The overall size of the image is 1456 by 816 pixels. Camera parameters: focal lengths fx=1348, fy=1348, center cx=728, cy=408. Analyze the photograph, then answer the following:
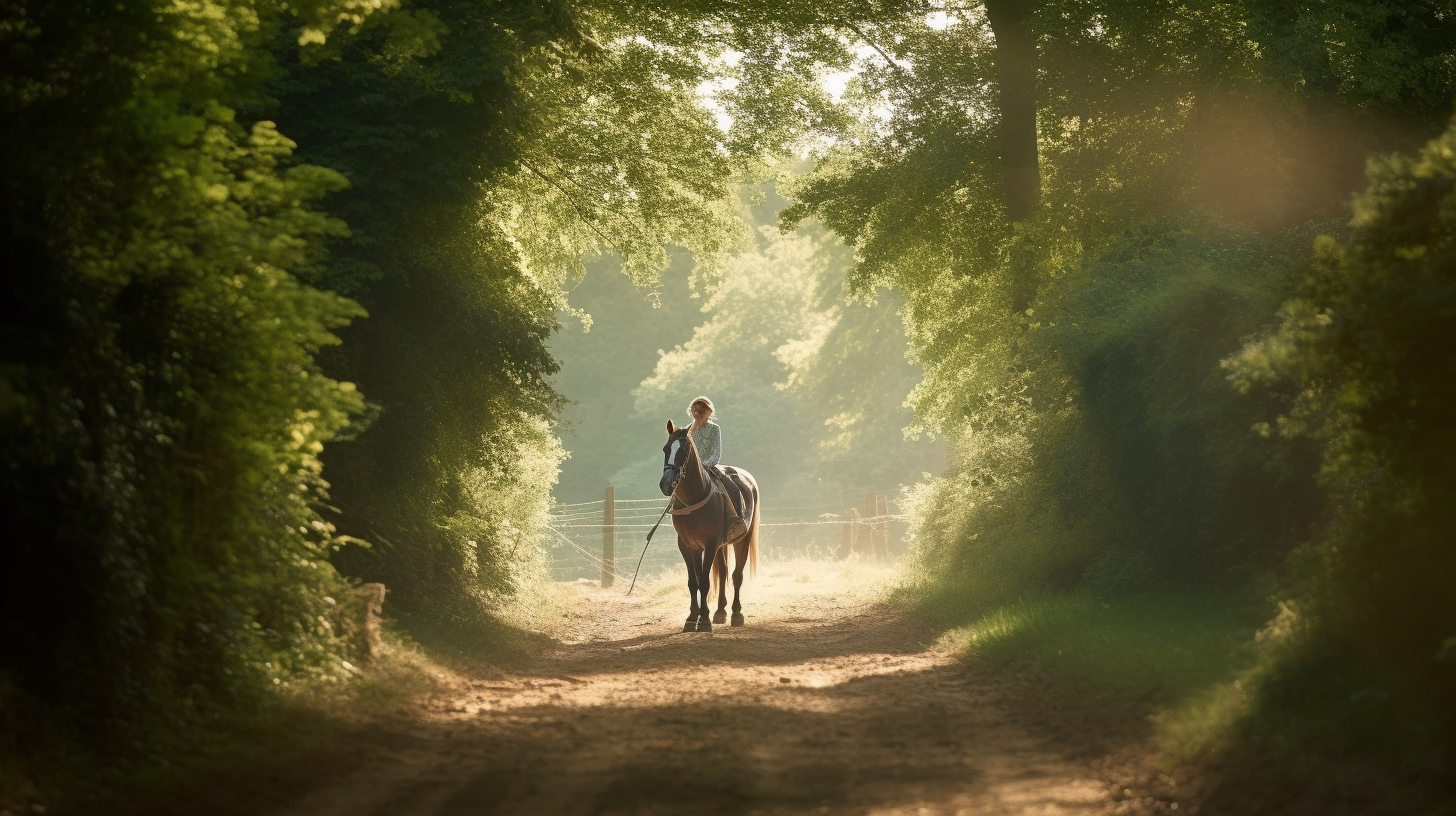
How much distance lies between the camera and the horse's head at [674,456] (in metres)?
15.7

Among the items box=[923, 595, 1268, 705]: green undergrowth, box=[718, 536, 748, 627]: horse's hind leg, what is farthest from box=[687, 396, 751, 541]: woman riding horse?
box=[923, 595, 1268, 705]: green undergrowth

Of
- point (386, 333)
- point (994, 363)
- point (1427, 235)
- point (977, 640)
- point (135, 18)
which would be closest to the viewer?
point (1427, 235)

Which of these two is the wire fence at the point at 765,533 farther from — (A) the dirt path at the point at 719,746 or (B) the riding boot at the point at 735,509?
(A) the dirt path at the point at 719,746

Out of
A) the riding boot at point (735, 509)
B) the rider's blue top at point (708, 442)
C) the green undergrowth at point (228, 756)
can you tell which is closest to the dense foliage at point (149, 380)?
the green undergrowth at point (228, 756)

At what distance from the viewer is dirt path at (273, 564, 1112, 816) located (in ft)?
21.8

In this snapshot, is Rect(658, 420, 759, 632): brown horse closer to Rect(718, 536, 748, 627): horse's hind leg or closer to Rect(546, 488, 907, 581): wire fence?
Rect(718, 536, 748, 627): horse's hind leg

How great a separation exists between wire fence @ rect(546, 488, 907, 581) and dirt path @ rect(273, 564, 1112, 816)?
1890cm

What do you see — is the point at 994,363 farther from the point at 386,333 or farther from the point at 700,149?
the point at 386,333

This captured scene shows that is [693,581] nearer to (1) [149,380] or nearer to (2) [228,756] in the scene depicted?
(1) [149,380]

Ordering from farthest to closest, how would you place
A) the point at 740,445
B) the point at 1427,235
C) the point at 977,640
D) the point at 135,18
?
the point at 740,445, the point at 977,640, the point at 135,18, the point at 1427,235

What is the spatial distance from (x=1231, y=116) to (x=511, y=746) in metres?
13.4

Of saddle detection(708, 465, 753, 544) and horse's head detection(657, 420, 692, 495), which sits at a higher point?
horse's head detection(657, 420, 692, 495)

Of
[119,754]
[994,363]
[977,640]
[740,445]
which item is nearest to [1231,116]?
[994,363]

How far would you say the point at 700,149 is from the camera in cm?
1989
